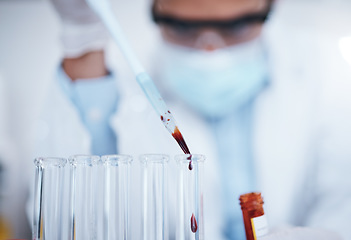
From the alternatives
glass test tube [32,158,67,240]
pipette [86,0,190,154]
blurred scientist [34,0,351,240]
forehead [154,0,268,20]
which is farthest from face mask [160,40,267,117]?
glass test tube [32,158,67,240]

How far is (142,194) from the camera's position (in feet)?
2.56

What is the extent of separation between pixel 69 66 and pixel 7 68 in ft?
0.77

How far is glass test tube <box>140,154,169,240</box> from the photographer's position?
30.0 inches

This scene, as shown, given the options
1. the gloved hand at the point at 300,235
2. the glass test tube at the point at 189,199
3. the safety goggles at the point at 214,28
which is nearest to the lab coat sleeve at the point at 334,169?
the gloved hand at the point at 300,235

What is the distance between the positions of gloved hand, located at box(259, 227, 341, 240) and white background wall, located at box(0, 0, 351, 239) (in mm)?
606

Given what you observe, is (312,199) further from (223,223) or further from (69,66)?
(69,66)

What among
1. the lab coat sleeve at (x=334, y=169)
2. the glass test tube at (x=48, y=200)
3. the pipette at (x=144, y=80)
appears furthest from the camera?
the lab coat sleeve at (x=334, y=169)

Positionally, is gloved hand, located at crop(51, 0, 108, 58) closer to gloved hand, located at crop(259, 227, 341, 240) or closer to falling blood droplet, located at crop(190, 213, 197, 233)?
falling blood droplet, located at crop(190, 213, 197, 233)

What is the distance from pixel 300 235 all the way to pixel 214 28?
2.24 ft

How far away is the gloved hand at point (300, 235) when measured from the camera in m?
0.79

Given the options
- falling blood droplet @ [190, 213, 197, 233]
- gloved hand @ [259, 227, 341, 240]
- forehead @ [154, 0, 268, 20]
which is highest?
forehead @ [154, 0, 268, 20]

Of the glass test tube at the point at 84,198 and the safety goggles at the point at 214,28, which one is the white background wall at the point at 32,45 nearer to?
the safety goggles at the point at 214,28

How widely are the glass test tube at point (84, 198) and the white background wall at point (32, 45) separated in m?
0.38

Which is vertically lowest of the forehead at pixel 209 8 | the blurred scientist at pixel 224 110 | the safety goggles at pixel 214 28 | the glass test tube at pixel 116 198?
the glass test tube at pixel 116 198
